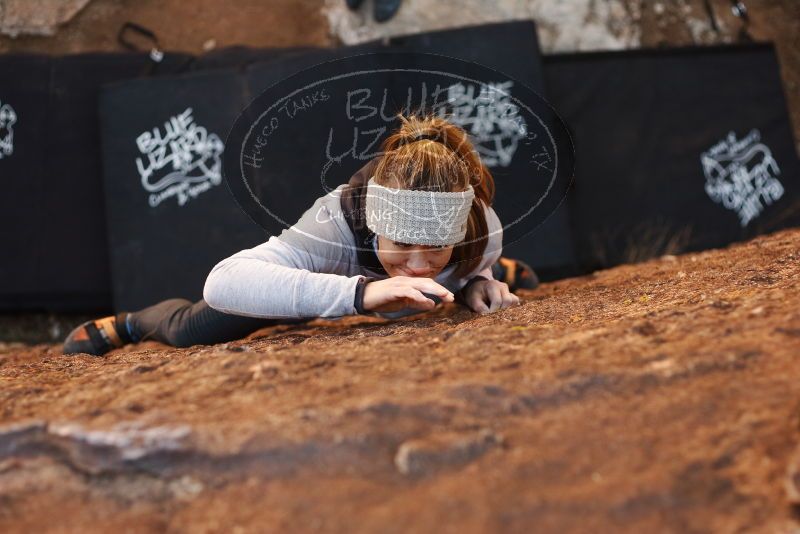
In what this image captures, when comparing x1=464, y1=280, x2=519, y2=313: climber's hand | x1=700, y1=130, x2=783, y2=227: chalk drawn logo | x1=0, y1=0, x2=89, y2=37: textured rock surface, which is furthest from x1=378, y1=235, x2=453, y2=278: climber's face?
x1=0, y1=0, x2=89, y2=37: textured rock surface

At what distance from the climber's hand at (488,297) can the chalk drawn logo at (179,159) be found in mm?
1458

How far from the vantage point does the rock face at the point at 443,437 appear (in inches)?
40.7

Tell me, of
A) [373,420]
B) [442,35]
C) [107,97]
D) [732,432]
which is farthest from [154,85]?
[732,432]

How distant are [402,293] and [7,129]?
2.42 m

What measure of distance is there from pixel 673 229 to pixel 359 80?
2.30m

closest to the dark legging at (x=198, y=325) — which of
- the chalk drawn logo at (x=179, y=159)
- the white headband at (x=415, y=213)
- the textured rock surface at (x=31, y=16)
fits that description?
the white headband at (x=415, y=213)

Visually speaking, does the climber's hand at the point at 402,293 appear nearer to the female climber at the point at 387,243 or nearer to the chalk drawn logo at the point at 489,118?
the female climber at the point at 387,243

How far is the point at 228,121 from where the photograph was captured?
322cm

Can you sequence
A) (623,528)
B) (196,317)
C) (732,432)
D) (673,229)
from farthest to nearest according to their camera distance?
(673,229) → (196,317) → (732,432) → (623,528)

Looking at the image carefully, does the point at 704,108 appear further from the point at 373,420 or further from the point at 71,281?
the point at 373,420

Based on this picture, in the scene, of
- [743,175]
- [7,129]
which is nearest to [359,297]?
[7,129]

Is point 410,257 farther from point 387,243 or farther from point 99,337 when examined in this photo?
point 99,337

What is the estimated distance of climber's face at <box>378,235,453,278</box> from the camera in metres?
1.72

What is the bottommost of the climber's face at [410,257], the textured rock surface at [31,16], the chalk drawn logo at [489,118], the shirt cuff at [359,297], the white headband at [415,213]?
the shirt cuff at [359,297]
